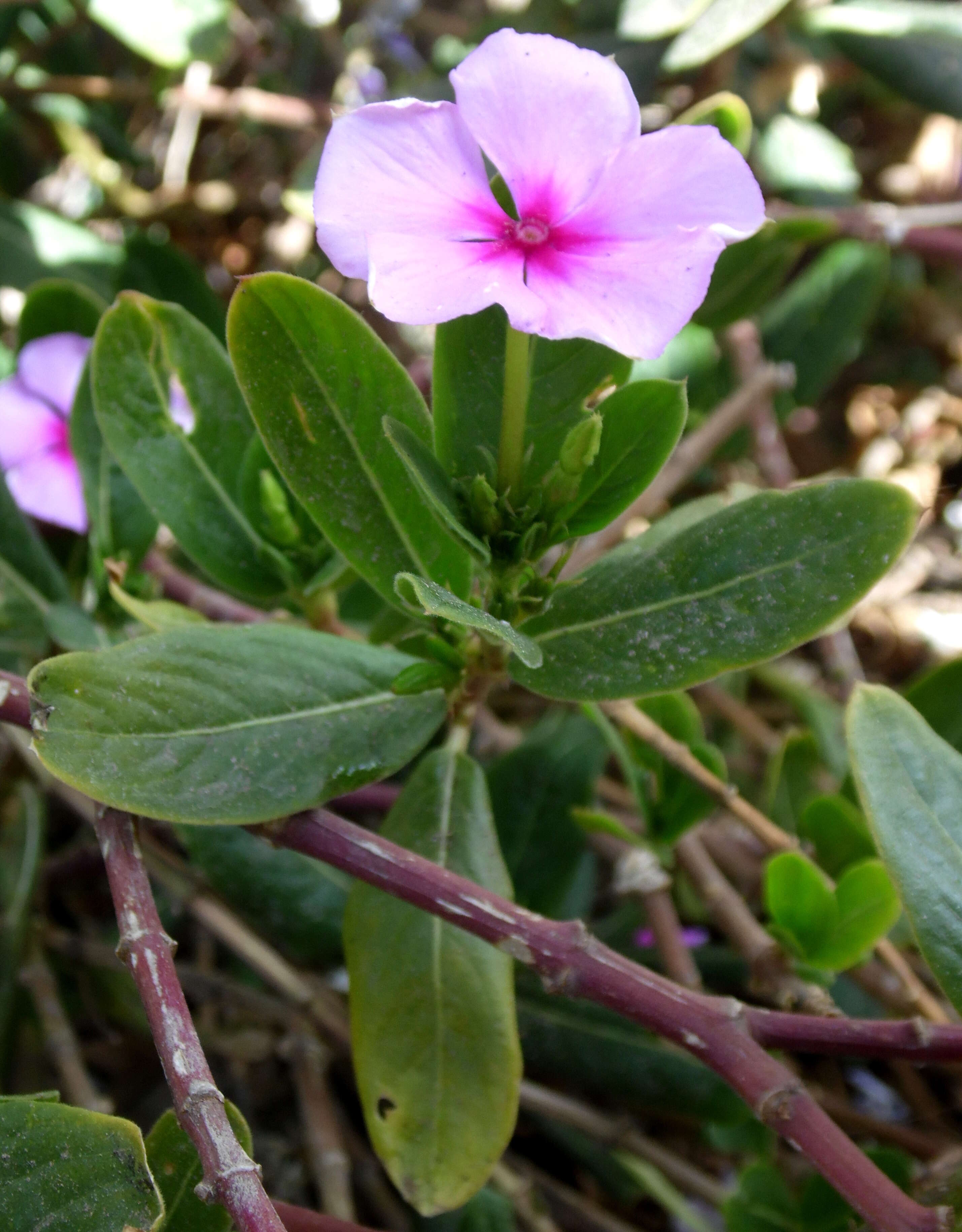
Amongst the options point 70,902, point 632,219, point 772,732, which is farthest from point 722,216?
point 70,902

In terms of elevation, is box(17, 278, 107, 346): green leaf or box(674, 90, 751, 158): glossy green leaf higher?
box(674, 90, 751, 158): glossy green leaf

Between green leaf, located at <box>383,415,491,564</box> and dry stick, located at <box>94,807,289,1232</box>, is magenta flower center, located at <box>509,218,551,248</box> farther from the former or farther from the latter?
dry stick, located at <box>94,807,289,1232</box>

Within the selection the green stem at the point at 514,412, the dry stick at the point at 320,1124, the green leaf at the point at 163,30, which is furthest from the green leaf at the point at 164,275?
the dry stick at the point at 320,1124

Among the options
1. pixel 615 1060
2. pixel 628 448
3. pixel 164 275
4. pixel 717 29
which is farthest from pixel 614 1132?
pixel 717 29

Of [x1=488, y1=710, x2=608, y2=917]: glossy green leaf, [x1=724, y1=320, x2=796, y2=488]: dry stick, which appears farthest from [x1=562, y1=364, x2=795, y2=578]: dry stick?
[x1=488, y1=710, x2=608, y2=917]: glossy green leaf

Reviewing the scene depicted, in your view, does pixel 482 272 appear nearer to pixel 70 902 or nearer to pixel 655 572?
pixel 655 572

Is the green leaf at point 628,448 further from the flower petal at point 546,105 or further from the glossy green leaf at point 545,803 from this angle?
the glossy green leaf at point 545,803

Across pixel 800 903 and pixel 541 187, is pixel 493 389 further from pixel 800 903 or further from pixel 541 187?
pixel 800 903
